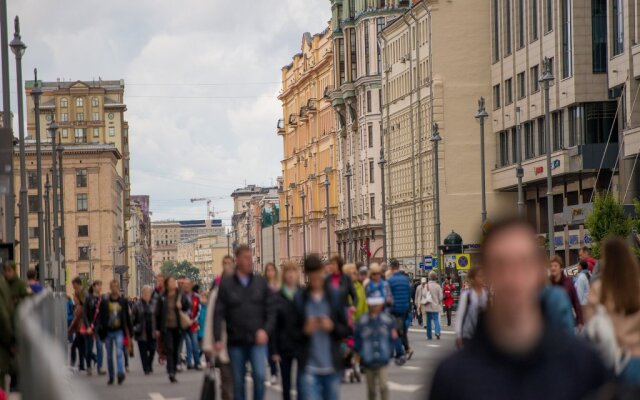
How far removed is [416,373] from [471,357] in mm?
23551

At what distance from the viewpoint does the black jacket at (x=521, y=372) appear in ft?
13.3

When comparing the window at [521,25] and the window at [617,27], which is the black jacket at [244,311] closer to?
the window at [617,27]

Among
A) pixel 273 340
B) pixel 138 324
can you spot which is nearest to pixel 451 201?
pixel 138 324

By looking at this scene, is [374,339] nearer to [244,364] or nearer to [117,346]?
[244,364]

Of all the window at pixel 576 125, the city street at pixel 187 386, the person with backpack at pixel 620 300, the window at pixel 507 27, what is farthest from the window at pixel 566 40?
the person with backpack at pixel 620 300

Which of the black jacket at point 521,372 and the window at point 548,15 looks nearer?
the black jacket at point 521,372

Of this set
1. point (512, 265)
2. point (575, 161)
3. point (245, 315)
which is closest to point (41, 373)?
point (512, 265)

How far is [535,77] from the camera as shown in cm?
8112

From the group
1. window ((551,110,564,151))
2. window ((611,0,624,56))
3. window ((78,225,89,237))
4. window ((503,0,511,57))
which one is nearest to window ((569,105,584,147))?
window ((551,110,564,151))

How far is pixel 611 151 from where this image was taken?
72.0 metres

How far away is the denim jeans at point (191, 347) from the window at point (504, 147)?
5675 cm

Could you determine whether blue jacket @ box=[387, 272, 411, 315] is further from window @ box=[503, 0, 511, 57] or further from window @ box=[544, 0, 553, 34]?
window @ box=[503, 0, 511, 57]

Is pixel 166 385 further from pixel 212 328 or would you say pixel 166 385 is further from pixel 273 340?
pixel 212 328

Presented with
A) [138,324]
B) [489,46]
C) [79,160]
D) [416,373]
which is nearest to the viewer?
[416,373]
